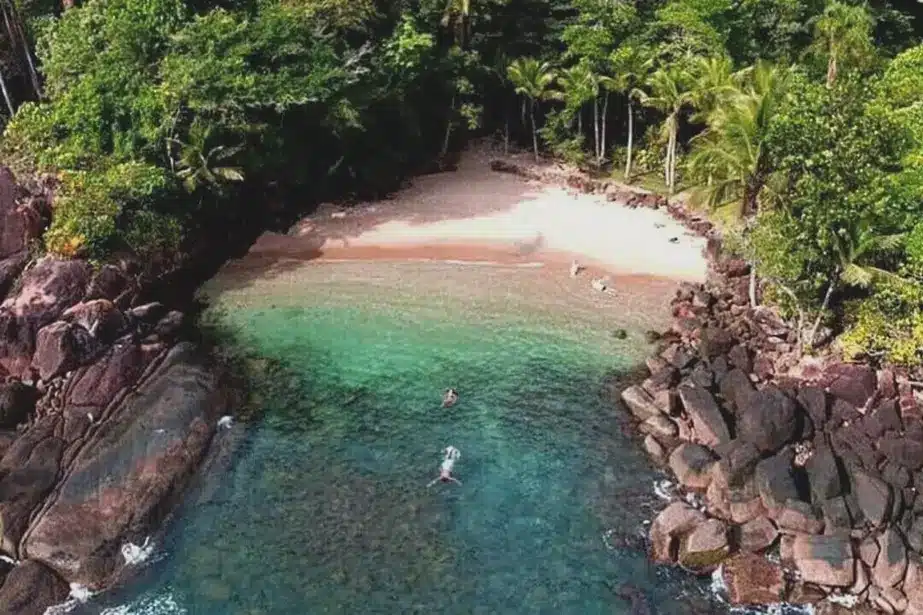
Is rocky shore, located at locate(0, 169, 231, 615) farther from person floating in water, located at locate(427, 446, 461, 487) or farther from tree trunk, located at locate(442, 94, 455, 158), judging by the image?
tree trunk, located at locate(442, 94, 455, 158)

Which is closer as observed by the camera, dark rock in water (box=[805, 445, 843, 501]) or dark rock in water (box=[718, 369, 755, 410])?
dark rock in water (box=[805, 445, 843, 501])

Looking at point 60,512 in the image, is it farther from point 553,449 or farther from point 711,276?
point 711,276

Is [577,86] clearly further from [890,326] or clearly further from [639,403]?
[890,326]

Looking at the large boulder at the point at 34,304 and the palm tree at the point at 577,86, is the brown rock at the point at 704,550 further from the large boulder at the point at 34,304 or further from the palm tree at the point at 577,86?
the palm tree at the point at 577,86

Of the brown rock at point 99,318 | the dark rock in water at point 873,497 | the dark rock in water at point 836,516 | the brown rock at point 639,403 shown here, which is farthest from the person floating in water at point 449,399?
the dark rock in water at point 873,497

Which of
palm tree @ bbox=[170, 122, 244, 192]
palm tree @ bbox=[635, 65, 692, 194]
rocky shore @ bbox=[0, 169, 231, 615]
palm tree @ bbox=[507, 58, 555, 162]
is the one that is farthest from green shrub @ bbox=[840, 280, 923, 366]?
palm tree @ bbox=[170, 122, 244, 192]

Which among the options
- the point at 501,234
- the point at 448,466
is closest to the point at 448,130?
the point at 501,234
